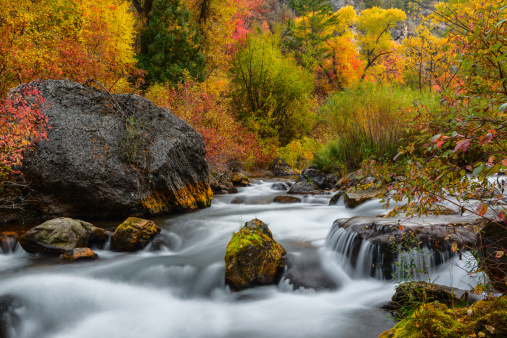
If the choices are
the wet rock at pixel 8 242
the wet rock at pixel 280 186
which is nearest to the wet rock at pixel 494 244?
the wet rock at pixel 8 242

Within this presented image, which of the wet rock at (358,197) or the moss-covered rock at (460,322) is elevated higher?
the wet rock at (358,197)

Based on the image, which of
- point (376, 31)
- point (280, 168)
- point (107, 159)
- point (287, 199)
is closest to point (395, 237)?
point (287, 199)

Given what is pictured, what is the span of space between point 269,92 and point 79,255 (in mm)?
15739

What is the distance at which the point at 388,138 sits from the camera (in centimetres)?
934

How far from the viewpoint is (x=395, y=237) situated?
407cm

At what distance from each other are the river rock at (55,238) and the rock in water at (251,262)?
2788 mm

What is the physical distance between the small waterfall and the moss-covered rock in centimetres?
149

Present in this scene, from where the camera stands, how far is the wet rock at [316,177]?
11055 millimetres

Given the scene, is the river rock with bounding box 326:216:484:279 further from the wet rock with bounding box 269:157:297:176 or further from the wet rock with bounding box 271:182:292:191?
the wet rock with bounding box 269:157:297:176

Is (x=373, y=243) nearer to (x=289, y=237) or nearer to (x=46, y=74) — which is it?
(x=289, y=237)

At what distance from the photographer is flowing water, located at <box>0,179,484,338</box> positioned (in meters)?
3.66

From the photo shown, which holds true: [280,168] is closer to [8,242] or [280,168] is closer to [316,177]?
[316,177]

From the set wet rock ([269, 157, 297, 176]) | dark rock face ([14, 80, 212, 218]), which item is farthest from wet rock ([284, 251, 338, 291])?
wet rock ([269, 157, 297, 176])

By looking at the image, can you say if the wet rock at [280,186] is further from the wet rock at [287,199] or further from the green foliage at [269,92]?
the green foliage at [269,92]
